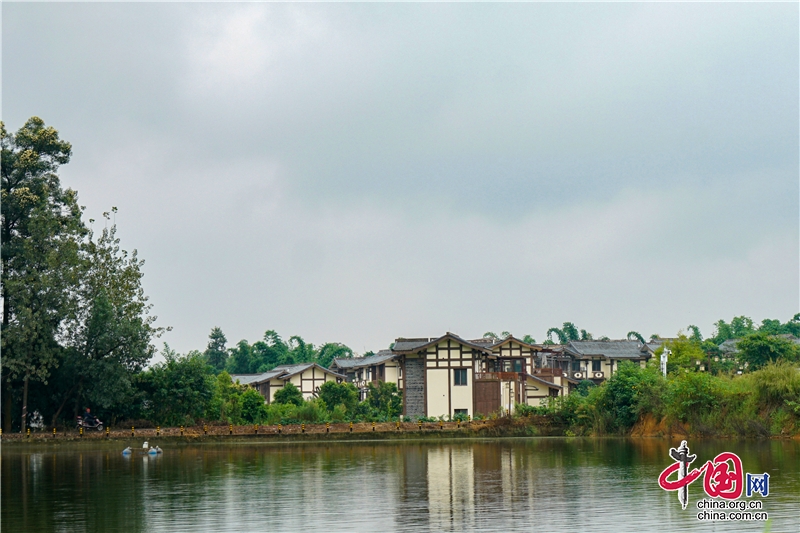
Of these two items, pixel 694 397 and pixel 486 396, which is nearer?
pixel 694 397

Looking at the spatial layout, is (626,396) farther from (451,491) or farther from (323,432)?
(451,491)

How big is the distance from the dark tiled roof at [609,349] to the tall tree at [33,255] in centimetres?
4803

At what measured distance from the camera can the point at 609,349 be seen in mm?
80125

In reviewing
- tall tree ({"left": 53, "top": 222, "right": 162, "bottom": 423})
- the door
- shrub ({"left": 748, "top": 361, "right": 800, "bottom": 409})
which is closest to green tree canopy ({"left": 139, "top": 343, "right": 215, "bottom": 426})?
tall tree ({"left": 53, "top": 222, "right": 162, "bottom": 423})

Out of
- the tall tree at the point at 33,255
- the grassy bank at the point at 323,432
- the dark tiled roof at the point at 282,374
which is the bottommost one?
the grassy bank at the point at 323,432

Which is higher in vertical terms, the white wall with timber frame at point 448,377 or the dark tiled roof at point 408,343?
the dark tiled roof at point 408,343

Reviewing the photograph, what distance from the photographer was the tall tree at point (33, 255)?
4119 cm

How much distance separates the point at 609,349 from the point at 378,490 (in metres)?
61.0

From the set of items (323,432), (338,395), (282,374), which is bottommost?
(323,432)

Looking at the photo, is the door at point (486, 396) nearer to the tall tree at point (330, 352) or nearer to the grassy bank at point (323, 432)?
the grassy bank at point (323, 432)

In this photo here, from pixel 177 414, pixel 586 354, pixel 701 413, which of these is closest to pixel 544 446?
pixel 701 413

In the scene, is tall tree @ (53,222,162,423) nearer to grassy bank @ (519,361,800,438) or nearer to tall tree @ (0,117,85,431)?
tall tree @ (0,117,85,431)

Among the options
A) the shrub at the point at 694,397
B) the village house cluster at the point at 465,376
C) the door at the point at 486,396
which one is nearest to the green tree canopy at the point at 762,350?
the village house cluster at the point at 465,376

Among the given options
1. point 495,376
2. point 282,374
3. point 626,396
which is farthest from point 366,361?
point 626,396
